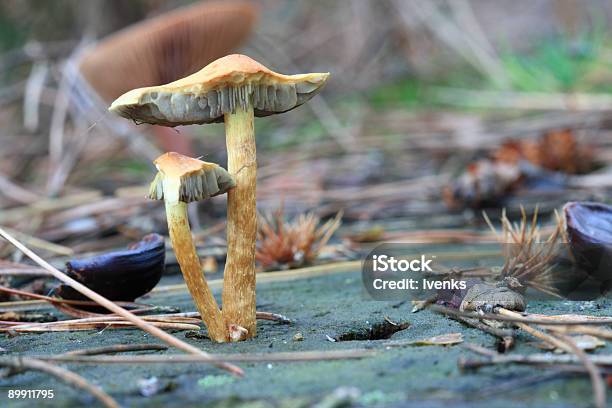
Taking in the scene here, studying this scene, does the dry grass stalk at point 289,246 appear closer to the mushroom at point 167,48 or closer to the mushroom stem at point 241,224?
the mushroom stem at point 241,224

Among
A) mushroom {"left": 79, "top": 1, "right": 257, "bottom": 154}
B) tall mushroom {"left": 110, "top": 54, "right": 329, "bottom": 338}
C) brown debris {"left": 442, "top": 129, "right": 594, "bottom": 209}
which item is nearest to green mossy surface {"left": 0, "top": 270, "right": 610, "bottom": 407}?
tall mushroom {"left": 110, "top": 54, "right": 329, "bottom": 338}

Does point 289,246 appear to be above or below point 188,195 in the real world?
below

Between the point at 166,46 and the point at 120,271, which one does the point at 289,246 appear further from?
the point at 166,46

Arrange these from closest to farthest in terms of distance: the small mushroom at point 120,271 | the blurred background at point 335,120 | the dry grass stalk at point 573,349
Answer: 1. the dry grass stalk at point 573,349
2. the small mushroom at point 120,271
3. the blurred background at point 335,120

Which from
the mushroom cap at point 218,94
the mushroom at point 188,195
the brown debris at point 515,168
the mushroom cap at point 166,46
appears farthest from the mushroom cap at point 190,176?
the mushroom cap at point 166,46

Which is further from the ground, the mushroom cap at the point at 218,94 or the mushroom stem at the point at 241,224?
the mushroom cap at the point at 218,94

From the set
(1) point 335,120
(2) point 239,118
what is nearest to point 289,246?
(2) point 239,118

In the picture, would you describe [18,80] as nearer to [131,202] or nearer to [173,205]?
[131,202]
